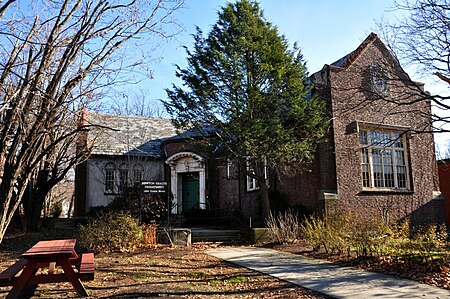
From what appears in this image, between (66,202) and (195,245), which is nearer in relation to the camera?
(195,245)

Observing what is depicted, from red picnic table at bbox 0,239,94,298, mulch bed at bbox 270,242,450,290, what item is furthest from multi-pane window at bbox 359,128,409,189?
red picnic table at bbox 0,239,94,298

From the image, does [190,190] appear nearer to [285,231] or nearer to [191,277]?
[285,231]

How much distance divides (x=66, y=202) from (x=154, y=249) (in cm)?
3768

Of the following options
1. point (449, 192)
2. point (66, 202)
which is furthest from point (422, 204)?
point (66, 202)

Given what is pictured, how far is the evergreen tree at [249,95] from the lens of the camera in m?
13.5

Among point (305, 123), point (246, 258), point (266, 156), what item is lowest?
point (246, 258)

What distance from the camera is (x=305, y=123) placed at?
1409 cm

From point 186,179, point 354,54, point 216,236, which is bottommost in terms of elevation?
point 216,236

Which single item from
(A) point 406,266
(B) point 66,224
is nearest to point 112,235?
(A) point 406,266

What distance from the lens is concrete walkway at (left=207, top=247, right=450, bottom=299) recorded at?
6.52 meters

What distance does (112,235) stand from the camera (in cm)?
1184

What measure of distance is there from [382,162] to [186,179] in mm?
10783

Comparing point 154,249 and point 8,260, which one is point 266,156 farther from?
point 8,260

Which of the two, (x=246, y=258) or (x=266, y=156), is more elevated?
(x=266, y=156)
